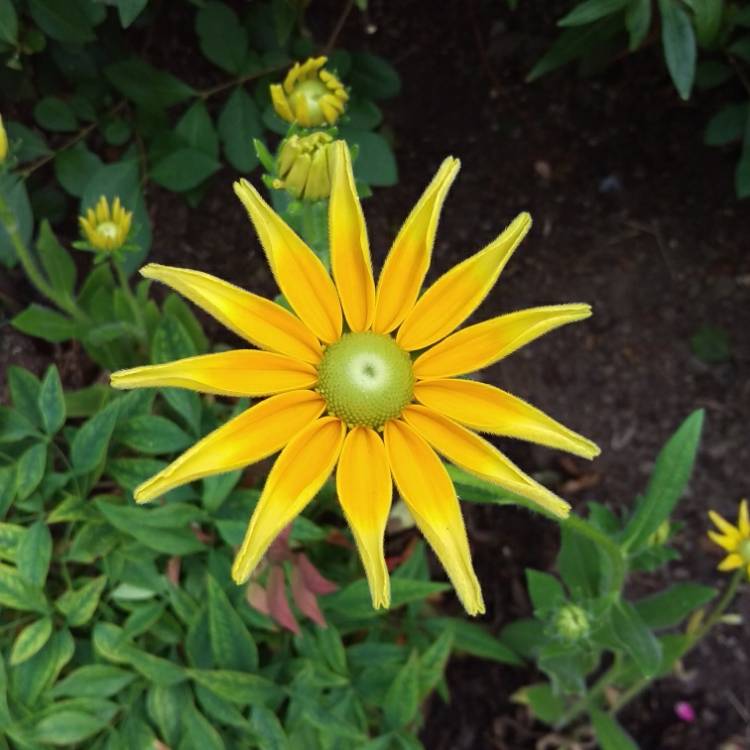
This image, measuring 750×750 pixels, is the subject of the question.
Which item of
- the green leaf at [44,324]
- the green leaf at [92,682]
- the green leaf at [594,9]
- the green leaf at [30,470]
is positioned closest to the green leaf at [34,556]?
the green leaf at [30,470]

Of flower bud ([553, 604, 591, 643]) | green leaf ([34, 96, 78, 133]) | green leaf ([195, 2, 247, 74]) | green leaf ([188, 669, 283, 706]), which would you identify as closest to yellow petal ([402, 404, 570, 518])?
flower bud ([553, 604, 591, 643])

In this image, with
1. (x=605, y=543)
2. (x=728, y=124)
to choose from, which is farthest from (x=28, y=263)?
(x=728, y=124)

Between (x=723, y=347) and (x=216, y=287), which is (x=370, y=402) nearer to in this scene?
(x=216, y=287)

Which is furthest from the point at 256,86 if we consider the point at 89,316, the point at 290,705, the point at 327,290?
the point at 290,705

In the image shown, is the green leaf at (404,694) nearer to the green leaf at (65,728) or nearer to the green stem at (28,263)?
the green leaf at (65,728)

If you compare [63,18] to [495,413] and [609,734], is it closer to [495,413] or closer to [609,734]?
[495,413]

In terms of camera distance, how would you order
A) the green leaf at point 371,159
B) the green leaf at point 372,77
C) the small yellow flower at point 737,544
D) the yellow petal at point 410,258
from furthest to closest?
the green leaf at point 372,77 < the green leaf at point 371,159 < the small yellow flower at point 737,544 < the yellow petal at point 410,258

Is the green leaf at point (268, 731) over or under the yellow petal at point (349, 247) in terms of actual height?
under
